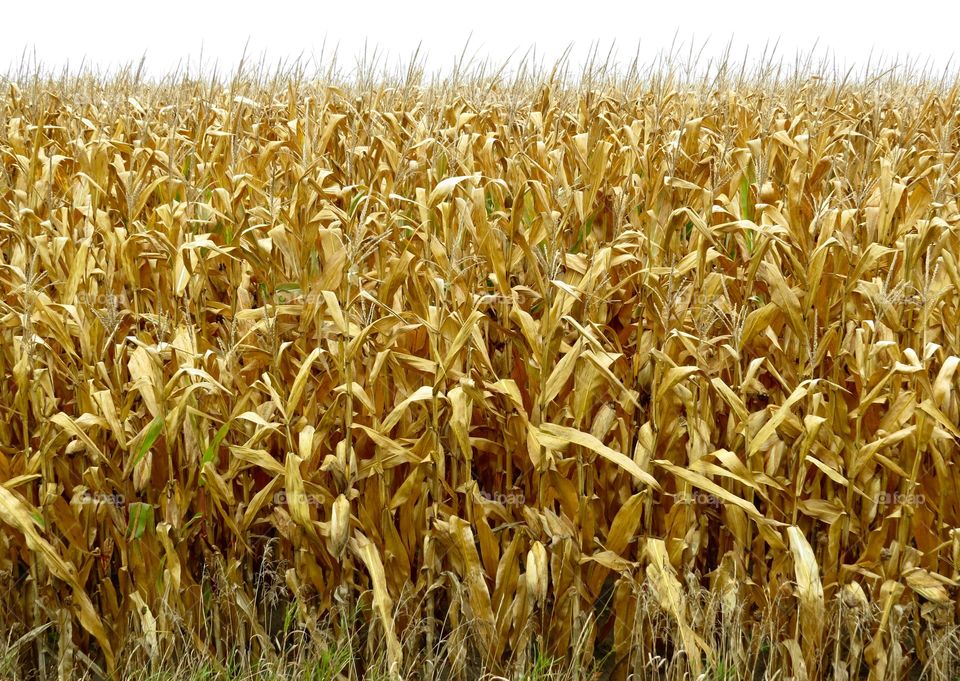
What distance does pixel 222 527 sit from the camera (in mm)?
2961

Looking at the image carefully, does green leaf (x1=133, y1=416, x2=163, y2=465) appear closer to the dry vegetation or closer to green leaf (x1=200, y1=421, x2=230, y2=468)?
the dry vegetation

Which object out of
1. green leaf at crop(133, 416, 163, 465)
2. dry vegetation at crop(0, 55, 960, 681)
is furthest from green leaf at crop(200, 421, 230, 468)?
green leaf at crop(133, 416, 163, 465)

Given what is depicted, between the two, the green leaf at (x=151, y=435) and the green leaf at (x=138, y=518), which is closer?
the green leaf at (x=151, y=435)

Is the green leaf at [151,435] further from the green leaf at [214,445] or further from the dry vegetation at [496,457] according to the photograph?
the green leaf at [214,445]

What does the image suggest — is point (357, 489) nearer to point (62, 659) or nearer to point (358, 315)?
point (358, 315)

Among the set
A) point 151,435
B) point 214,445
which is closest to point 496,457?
point 214,445

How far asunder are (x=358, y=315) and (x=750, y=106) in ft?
16.3

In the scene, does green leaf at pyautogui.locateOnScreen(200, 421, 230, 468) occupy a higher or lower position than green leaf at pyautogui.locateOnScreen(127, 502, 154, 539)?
higher

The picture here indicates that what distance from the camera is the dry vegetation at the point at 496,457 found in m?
2.65

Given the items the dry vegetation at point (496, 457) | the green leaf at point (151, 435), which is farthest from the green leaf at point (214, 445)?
the green leaf at point (151, 435)

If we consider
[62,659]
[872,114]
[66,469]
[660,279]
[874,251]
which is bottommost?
[62,659]

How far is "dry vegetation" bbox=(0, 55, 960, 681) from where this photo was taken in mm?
2650

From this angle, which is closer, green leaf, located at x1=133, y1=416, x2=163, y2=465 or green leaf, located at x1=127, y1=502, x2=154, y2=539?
green leaf, located at x1=133, y1=416, x2=163, y2=465

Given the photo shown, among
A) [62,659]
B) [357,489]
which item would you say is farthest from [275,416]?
[62,659]
